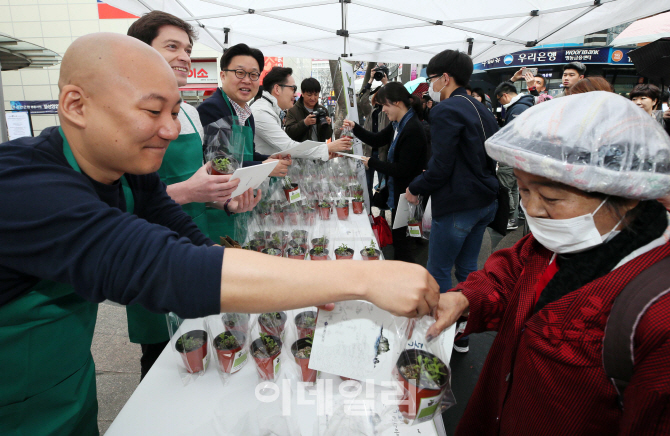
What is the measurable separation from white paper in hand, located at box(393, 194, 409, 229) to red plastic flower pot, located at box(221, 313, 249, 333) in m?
2.26

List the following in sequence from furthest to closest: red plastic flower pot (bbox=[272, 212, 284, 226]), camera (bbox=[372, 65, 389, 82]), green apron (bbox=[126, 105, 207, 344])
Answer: camera (bbox=[372, 65, 389, 82]), red plastic flower pot (bbox=[272, 212, 284, 226]), green apron (bbox=[126, 105, 207, 344])

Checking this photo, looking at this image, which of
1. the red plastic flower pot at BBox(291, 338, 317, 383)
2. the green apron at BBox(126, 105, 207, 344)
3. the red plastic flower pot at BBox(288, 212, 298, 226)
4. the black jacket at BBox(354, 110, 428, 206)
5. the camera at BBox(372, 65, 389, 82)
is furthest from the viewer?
the camera at BBox(372, 65, 389, 82)

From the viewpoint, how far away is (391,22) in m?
5.02

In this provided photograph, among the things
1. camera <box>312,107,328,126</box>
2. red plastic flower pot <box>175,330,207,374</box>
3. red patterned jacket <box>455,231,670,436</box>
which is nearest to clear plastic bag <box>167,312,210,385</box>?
red plastic flower pot <box>175,330,207,374</box>

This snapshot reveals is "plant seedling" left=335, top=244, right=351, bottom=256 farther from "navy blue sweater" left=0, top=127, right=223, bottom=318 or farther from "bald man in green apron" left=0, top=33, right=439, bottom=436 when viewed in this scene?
"navy blue sweater" left=0, top=127, right=223, bottom=318

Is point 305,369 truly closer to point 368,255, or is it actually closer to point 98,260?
point 98,260

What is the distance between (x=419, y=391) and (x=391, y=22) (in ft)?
17.3

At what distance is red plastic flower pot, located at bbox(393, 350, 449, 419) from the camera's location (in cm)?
93

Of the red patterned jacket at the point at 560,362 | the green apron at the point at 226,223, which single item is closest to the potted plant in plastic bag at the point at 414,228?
the green apron at the point at 226,223

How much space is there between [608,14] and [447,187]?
11.7ft

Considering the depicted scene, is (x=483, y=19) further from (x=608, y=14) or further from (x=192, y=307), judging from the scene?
(x=192, y=307)

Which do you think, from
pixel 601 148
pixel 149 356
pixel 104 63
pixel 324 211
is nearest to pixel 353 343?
pixel 601 148

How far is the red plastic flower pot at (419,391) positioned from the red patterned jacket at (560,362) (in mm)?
308

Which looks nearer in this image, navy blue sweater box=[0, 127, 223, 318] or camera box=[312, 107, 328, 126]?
navy blue sweater box=[0, 127, 223, 318]
